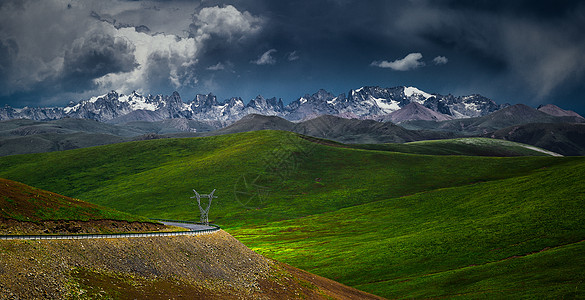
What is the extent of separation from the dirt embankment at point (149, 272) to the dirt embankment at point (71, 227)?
6111 millimetres

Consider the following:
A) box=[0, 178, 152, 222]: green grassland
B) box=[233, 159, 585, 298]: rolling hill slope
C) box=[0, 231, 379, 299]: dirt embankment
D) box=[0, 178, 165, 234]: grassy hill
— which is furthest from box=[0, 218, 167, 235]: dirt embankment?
box=[233, 159, 585, 298]: rolling hill slope

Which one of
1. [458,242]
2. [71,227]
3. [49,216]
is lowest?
[458,242]

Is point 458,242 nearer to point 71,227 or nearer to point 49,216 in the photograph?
point 71,227

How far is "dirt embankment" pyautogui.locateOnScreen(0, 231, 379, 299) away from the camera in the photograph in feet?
116

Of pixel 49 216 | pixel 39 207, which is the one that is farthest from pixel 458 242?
pixel 39 207

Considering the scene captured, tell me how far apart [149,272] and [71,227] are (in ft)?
42.1

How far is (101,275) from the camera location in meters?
40.2

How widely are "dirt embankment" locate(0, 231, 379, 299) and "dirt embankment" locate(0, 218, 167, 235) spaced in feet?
20.0

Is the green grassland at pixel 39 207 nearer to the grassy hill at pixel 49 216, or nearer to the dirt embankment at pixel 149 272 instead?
the grassy hill at pixel 49 216

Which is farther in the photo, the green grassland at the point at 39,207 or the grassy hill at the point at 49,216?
the green grassland at the point at 39,207

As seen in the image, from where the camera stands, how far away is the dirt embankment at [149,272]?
116 ft

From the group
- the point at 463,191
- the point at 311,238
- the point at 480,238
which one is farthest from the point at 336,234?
the point at 463,191

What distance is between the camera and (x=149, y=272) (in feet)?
148

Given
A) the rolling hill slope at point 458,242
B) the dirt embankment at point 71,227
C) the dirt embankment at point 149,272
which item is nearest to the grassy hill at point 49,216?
the dirt embankment at point 71,227
